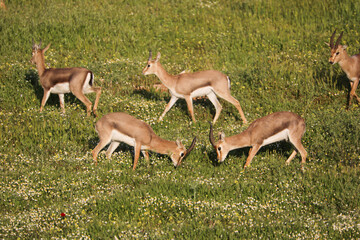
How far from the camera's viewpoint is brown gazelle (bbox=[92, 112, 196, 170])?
1041cm

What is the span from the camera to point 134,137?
411 inches

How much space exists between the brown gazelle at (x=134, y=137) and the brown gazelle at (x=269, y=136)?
0.78 metres

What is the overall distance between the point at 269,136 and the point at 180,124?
2.64m

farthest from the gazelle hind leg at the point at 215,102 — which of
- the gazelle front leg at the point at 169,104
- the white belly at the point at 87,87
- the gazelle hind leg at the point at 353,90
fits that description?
the gazelle hind leg at the point at 353,90

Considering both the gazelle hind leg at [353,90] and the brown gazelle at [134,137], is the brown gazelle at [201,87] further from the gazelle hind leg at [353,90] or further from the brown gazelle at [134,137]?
the gazelle hind leg at [353,90]

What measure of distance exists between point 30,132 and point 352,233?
7.06m

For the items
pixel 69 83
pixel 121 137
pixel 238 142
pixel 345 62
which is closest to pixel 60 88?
pixel 69 83

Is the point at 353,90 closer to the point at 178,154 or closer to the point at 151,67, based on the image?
the point at 151,67

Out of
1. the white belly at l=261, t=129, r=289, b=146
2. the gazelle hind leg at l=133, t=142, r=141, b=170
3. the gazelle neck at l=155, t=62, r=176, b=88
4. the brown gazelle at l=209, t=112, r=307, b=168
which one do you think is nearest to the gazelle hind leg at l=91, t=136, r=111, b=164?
the gazelle hind leg at l=133, t=142, r=141, b=170

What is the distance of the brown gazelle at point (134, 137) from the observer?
410 inches

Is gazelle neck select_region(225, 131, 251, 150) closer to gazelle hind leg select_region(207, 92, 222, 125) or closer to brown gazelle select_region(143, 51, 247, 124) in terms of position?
brown gazelle select_region(143, 51, 247, 124)

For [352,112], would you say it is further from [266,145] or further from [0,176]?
[0,176]

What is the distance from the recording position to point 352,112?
12.0m

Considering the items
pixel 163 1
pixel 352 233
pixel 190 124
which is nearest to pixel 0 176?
pixel 190 124
